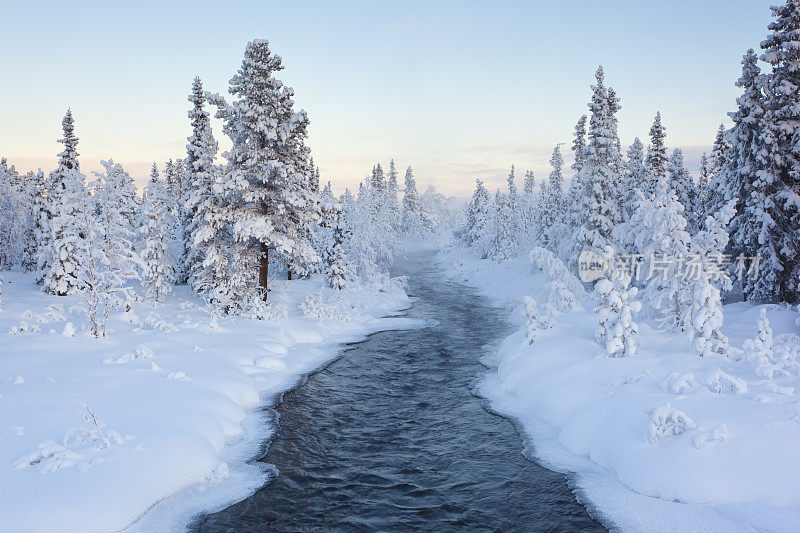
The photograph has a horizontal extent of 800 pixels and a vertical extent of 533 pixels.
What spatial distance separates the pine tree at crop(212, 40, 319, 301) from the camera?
23.5m

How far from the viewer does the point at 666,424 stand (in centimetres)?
970

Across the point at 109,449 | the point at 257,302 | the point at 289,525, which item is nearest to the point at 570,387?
the point at 289,525

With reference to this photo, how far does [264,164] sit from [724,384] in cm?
2114

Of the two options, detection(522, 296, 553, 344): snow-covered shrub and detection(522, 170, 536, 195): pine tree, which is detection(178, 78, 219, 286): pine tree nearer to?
detection(522, 296, 553, 344): snow-covered shrub

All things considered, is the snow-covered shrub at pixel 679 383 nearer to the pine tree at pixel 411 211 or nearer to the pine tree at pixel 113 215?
the pine tree at pixel 113 215


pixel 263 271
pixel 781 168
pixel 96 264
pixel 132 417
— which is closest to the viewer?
pixel 132 417

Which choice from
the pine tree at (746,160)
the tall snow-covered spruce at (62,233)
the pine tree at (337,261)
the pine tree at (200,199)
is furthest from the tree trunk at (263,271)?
the pine tree at (746,160)

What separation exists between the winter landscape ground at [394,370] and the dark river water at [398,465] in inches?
2.8

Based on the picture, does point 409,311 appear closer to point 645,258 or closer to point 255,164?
point 255,164

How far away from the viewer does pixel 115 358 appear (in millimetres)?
14711

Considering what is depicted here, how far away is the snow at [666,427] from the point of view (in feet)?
27.0

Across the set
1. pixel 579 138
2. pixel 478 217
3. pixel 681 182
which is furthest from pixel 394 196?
pixel 681 182

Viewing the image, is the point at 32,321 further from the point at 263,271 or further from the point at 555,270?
the point at 555,270

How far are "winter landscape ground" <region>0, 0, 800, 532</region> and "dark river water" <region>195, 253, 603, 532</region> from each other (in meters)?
0.07
